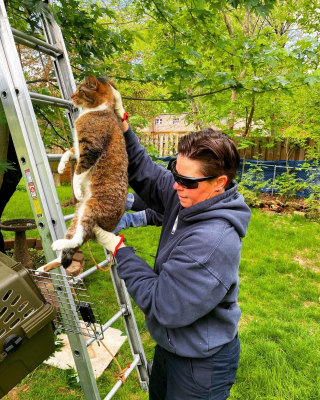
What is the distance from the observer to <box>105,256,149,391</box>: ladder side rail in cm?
248

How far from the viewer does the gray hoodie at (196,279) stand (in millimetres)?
1283

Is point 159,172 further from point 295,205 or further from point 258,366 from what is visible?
point 295,205

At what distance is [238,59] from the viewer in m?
3.25

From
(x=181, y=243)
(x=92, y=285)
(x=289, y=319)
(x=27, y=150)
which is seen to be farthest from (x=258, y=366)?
(x=27, y=150)

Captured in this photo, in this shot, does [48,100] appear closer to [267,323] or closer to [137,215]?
[137,215]

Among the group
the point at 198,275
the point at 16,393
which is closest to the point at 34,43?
the point at 198,275

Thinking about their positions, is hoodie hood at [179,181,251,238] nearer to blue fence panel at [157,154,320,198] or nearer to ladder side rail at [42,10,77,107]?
ladder side rail at [42,10,77,107]

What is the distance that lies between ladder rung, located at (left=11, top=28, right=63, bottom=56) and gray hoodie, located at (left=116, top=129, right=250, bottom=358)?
1596 mm

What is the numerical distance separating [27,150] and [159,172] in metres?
0.91

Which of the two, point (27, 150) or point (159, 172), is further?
point (159, 172)

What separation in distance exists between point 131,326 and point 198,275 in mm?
1629

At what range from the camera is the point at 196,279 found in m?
1.27

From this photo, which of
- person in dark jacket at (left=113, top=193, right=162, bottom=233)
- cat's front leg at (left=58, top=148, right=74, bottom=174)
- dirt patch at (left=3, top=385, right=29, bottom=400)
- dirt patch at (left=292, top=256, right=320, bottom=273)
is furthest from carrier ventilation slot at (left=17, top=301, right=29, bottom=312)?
dirt patch at (left=292, top=256, right=320, bottom=273)

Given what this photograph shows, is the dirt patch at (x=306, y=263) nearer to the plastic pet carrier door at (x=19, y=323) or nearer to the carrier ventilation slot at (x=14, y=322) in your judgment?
the plastic pet carrier door at (x=19, y=323)
